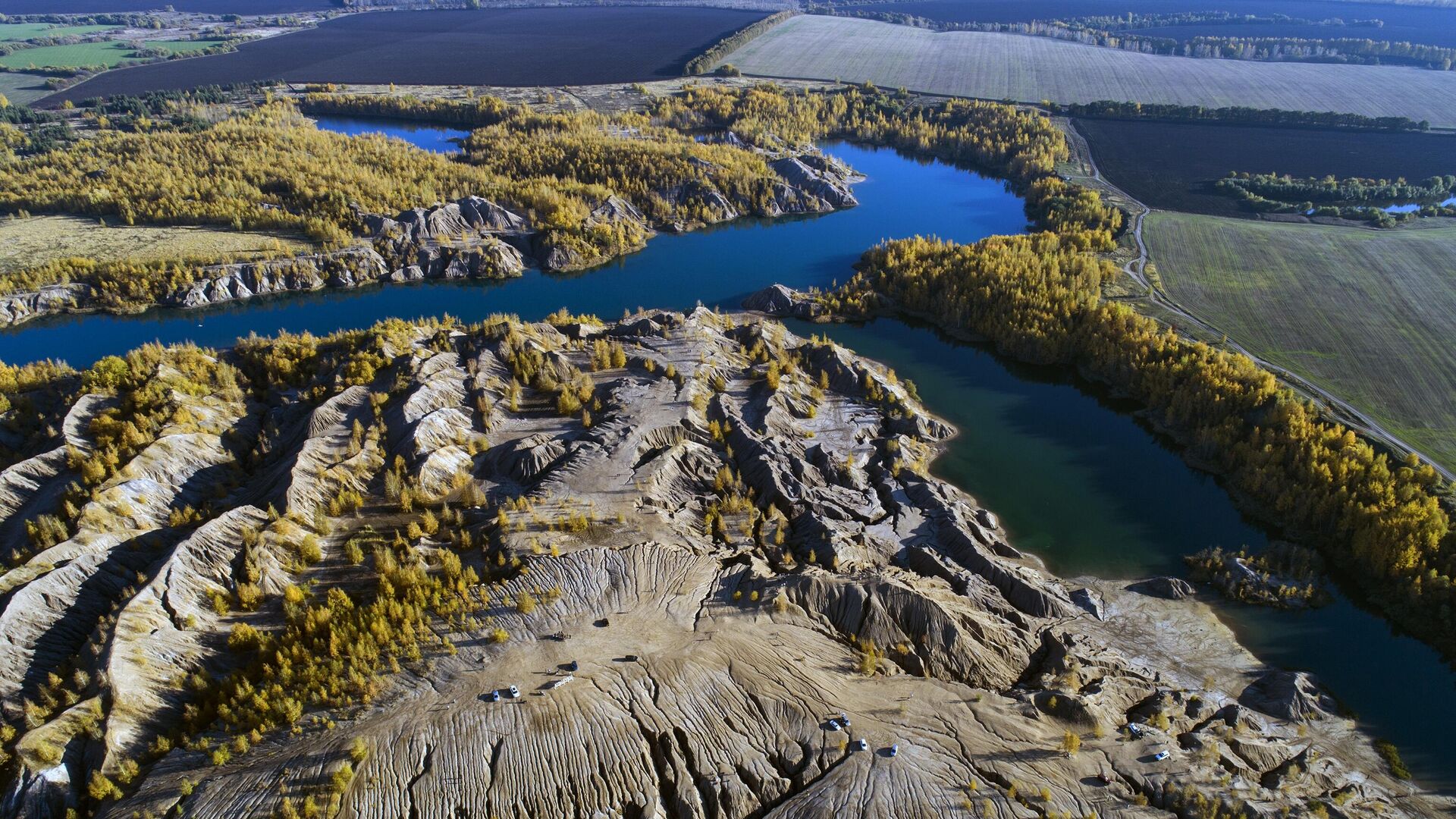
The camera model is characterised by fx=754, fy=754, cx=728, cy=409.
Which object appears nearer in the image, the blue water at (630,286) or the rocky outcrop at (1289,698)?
the rocky outcrop at (1289,698)

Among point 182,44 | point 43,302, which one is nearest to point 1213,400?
point 43,302

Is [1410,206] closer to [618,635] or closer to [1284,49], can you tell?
[618,635]

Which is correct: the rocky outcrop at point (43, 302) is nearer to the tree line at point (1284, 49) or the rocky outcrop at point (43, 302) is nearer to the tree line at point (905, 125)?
the tree line at point (905, 125)

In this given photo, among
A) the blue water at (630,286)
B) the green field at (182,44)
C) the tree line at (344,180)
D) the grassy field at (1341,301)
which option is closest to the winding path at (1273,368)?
the grassy field at (1341,301)

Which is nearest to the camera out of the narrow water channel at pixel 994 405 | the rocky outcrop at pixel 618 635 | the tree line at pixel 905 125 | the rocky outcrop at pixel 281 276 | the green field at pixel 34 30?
the rocky outcrop at pixel 618 635

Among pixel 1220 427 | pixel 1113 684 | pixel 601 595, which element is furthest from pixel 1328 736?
pixel 601 595

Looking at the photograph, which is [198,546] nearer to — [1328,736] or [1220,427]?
[1328,736]

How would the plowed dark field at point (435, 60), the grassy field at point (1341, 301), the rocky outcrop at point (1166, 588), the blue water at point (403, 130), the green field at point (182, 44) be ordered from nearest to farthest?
the rocky outcrop at point (1166, 588)
the grassy field at point (1341, 301)
the blue water at point (403, 130)
the plowed dark field at point (435, 60)
the green field at point (182, 44)
